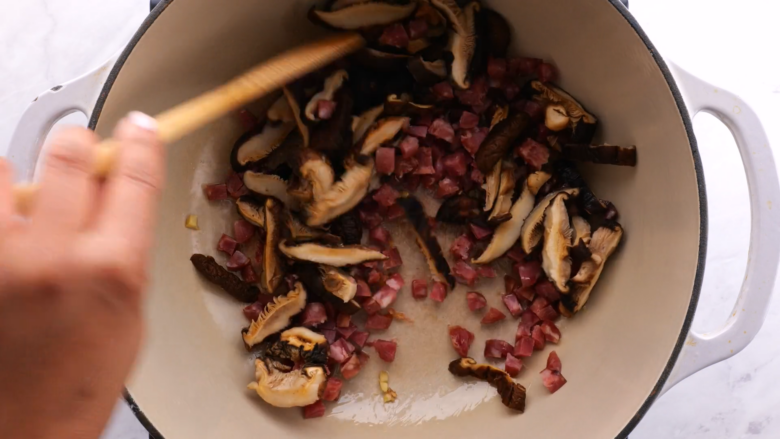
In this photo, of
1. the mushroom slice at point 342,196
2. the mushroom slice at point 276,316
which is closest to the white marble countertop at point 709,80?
the mushroom slice at point 342,196

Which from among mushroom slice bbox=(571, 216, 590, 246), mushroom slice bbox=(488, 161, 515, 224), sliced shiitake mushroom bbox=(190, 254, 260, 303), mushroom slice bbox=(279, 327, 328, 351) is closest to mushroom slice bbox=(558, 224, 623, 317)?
mushroom slice bbox=(571, 216, 590, 246)

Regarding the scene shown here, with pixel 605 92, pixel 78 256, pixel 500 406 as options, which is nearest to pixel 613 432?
pixel 500 406

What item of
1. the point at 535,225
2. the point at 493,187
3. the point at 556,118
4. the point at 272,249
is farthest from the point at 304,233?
the point at 556,118

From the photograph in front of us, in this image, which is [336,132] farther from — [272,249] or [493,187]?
[493,187]

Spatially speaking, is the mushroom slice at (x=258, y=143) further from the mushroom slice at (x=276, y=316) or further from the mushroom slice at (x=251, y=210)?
the mushroom slice at (x=276, y=316)

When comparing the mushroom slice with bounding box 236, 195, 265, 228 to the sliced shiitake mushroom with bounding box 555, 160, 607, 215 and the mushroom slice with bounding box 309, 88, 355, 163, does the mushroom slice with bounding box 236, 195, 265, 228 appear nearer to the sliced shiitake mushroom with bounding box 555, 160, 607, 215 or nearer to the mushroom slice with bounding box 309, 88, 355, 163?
the mushroom slice with bounding box 309, 88, 355, 163

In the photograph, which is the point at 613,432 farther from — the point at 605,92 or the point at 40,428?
the point at 40,428

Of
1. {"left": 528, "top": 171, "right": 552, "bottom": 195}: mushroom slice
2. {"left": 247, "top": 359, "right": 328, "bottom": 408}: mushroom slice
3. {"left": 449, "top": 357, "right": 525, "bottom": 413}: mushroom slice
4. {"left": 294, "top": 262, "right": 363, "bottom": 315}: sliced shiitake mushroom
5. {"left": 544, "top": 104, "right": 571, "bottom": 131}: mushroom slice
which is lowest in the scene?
{"left": 247, "top": 359, "right": 328, "bottom": 408}: mushroom slice

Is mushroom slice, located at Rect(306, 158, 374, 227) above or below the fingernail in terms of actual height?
below
